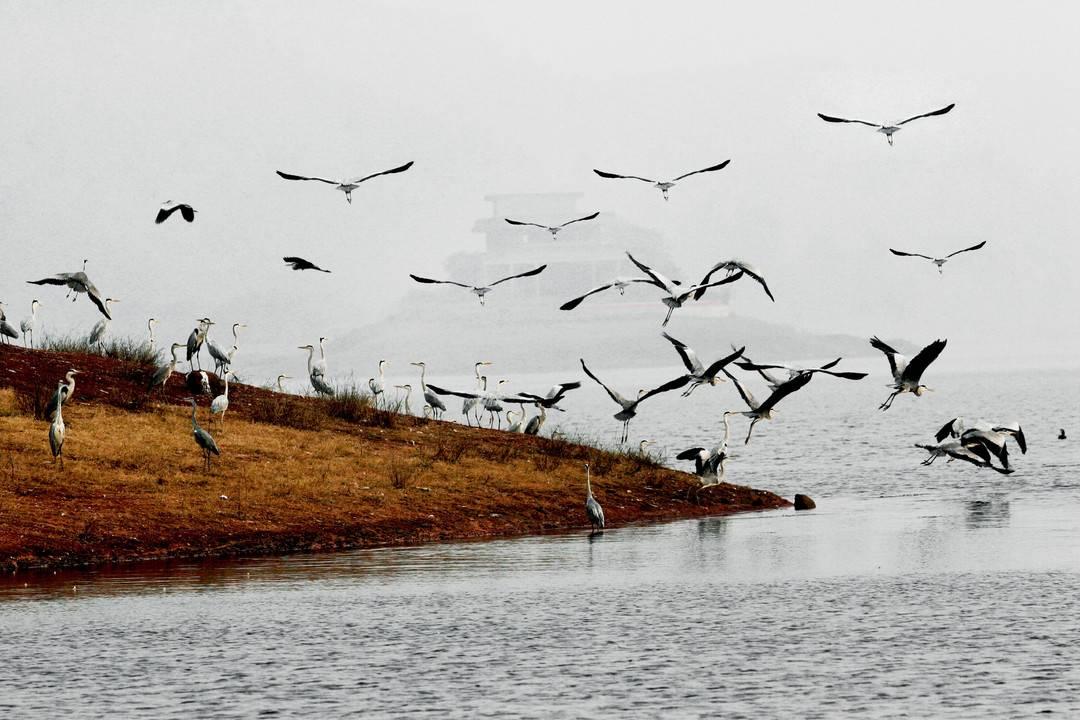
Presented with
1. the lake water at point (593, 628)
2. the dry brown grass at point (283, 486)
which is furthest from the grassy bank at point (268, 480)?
the lake water at point (593, 628)

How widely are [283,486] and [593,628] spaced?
12.8 metres

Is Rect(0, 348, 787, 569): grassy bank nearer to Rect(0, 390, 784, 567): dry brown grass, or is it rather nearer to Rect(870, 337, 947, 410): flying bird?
Rect(0, 390, 784, 567): dry brown grass

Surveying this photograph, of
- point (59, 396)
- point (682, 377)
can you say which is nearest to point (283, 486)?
point (59, 396)

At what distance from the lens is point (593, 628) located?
806 inches

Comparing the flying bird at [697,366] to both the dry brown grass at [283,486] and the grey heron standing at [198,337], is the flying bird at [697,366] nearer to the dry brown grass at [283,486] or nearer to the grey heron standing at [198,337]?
the dry brown grass at [283,486]

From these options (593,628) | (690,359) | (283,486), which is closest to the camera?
(593,628)

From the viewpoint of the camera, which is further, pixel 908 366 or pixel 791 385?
pixel 908 366

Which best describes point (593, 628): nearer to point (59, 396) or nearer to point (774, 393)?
point (774, 393)

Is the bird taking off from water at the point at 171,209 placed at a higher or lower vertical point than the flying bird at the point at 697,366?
higher

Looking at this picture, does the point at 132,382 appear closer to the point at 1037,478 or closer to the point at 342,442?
the point at 342,442

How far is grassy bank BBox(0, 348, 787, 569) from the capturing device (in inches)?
1123

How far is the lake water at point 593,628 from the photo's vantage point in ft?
53.6

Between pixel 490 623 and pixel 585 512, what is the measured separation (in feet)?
43.7

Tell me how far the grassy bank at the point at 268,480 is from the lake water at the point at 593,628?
158cm
